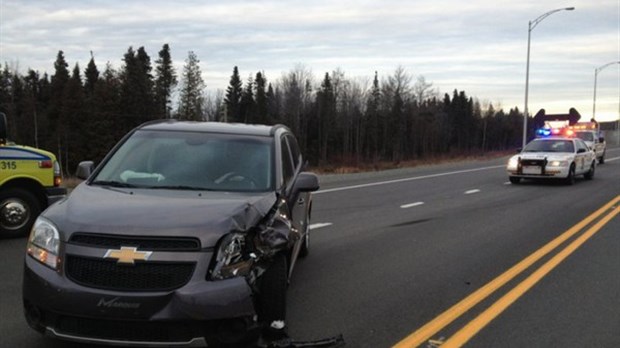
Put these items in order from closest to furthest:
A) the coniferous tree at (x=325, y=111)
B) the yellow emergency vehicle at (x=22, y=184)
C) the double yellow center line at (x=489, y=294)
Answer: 1. the double yellow center line at (x=489, y=294)
2. the yellow emergency vehicle at (x=22, y=184)
3. the coniferous tree at (x=325, y=111)

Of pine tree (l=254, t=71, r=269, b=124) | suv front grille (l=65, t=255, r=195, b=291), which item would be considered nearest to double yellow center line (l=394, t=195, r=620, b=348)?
suv front grille (l=65, t=255, r=195, b=291)

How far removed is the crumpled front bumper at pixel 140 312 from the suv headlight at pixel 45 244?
0.13m

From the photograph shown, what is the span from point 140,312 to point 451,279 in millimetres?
4093

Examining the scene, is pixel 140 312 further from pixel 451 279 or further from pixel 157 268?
pixel 451 279

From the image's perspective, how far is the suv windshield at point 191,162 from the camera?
5188mm

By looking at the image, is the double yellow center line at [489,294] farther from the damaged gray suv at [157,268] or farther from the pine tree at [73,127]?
the pine tree at [73,127]

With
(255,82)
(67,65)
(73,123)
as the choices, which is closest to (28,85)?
(67,65)

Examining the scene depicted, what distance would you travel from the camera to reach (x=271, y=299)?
14.3ft

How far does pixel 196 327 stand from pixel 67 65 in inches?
4984

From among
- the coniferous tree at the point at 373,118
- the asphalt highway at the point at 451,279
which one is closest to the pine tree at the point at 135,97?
the coniferous tree at the point at 373,118

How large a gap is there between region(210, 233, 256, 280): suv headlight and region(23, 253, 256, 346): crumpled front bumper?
8cm

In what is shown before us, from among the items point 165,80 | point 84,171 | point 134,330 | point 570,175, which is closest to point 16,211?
point 84,171

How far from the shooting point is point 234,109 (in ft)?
404

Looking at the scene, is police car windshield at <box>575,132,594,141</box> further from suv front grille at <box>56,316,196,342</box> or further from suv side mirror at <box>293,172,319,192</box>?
suv front grille at <box>56,316,196,342</box>
